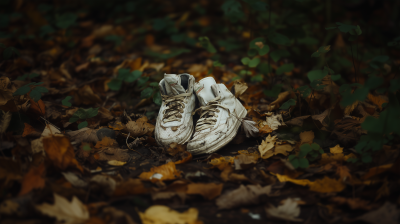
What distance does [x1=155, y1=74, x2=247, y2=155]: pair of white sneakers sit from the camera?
5.71 ft

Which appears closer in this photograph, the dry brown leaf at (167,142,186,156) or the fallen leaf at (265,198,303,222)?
the fallen leaf at (265,198,303,222)

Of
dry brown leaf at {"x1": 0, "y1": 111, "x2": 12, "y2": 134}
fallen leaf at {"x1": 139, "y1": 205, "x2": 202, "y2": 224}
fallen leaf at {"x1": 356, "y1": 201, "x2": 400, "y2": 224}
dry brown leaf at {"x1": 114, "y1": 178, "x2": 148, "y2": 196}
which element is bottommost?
fallen leaf at {"x1": 356, "y1": 201, "x2": 400, "y2": 224}

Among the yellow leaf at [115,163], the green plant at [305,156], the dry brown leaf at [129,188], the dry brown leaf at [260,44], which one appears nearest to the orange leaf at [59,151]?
the yellow leaf at [115,163]

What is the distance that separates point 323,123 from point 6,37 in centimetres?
389

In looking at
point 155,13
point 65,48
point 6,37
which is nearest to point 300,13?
point 155,13

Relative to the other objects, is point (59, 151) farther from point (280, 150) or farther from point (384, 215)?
point (384, 215)

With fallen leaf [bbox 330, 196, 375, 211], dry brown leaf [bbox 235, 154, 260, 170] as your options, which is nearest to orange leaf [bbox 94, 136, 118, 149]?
dry brown leaf [bbox 235, 154, 260, 170]

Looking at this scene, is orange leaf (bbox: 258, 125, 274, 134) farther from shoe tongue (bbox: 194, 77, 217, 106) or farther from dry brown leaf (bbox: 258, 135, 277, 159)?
shoe tongue (bbox: 194, 77, 217, 106)

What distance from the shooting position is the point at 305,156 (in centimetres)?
154

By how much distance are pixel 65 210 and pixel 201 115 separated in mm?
1126

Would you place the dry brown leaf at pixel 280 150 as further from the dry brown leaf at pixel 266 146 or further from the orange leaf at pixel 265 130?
the orange leaf at pixel 265 130

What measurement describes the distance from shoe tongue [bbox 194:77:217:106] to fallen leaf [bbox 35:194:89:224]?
3.77ft

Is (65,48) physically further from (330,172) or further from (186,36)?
(330,172)

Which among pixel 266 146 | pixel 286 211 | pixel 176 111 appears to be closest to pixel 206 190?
pixel 286 211
